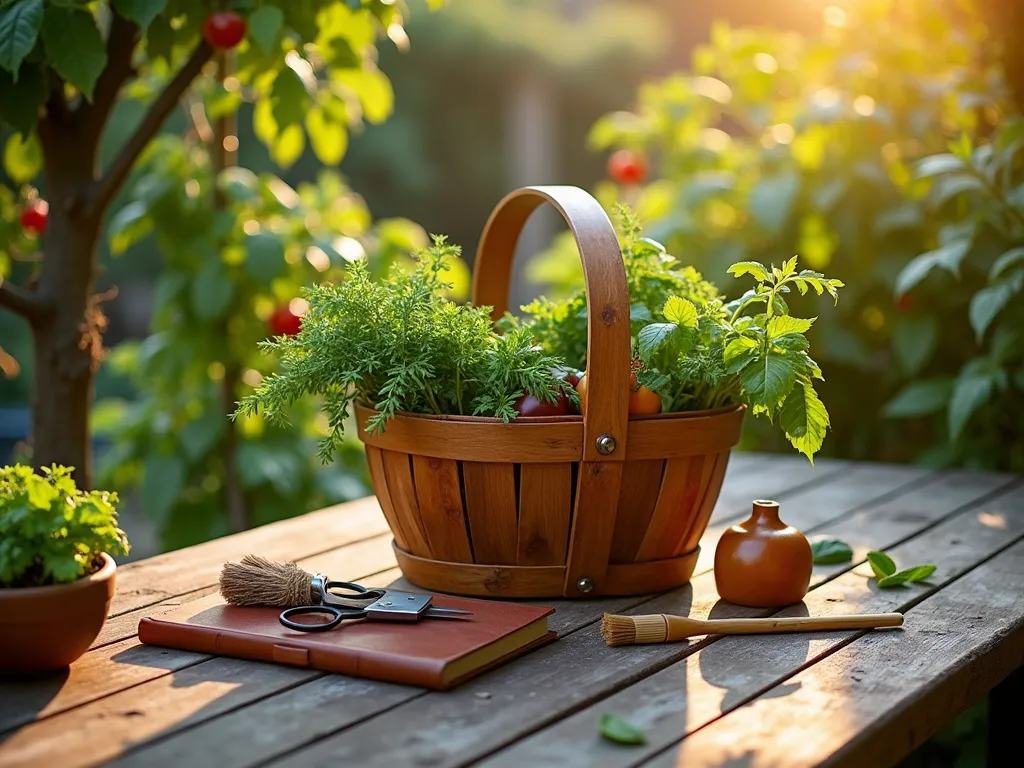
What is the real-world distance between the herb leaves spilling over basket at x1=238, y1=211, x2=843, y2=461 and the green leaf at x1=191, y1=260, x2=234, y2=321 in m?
1.24

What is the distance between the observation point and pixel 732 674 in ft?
4.09

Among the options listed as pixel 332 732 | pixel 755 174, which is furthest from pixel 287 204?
pixel 332 732

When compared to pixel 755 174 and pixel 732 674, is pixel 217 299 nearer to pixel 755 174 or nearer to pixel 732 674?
pixel 755 174

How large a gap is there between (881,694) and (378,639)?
0.52m

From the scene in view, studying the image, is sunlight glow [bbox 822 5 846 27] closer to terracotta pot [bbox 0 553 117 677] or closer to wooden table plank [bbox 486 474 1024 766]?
wooden table plank [bbox 486 474 1024 766]

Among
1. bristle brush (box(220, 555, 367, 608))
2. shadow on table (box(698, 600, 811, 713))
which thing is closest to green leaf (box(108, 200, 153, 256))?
bristle brush (box(220, 555, 367, 608))

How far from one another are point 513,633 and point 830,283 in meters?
0.55

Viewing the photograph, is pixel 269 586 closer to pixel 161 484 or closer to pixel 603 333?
pixel 603 333

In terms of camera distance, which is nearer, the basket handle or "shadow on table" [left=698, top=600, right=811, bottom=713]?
"shadow on table" [left=698, top=600, right=811, bottom=713]

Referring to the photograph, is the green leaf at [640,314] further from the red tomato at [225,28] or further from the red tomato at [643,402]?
the red tomato at [225,28]

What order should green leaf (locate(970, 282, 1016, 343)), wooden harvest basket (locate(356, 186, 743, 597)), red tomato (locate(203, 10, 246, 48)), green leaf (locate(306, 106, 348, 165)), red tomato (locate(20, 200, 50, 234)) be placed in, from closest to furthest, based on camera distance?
wooden harvest basket (locate(356, 186, 743, 597))
red tomato (locate(203, 10, 246, 48))
green leaf (locate(970, 282, 1016, 343))
red tomato (locate(20, 200, 50, 234))
green leaf (locate(306, 106, 348, 165))

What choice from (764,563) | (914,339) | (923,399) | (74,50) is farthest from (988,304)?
(74,50)

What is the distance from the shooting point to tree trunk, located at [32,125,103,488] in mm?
2020

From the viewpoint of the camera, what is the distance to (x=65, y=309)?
2.04 metres
